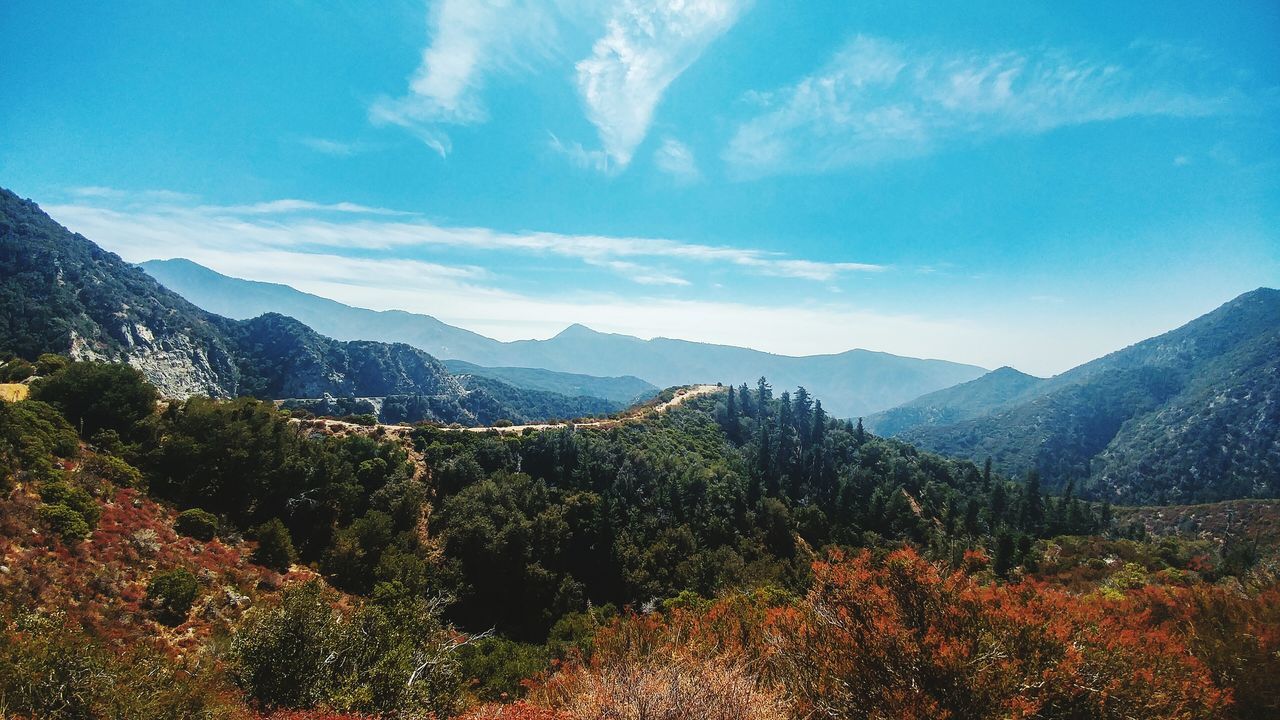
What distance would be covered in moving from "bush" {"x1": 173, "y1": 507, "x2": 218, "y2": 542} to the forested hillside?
0.48ft

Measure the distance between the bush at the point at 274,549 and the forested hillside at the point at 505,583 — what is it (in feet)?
0.74

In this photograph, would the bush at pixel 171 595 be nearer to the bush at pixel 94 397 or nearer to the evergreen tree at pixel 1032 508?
the bush at pixel 94 397

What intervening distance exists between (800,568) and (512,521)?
33566mm

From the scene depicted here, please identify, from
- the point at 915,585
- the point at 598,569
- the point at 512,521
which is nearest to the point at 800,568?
the point at 598,569

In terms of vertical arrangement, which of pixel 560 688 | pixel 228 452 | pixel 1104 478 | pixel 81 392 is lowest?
pixel 1104 478

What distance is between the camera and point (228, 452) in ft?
124

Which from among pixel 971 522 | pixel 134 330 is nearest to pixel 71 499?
pixel 971 522

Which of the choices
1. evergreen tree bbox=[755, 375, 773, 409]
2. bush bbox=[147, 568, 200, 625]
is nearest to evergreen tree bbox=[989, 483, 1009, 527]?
evergreen tree bbox=[755, 375, 773, 409]

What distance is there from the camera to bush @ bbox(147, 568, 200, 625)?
68.0 feet

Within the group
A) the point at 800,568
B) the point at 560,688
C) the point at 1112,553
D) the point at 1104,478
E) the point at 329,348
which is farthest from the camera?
the point at 329,348

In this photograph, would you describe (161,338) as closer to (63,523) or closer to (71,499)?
(71,499)

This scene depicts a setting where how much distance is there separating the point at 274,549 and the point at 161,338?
427 feet

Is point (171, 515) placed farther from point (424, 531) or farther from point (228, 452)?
point (424, 531)

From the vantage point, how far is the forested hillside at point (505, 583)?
12289 mm
